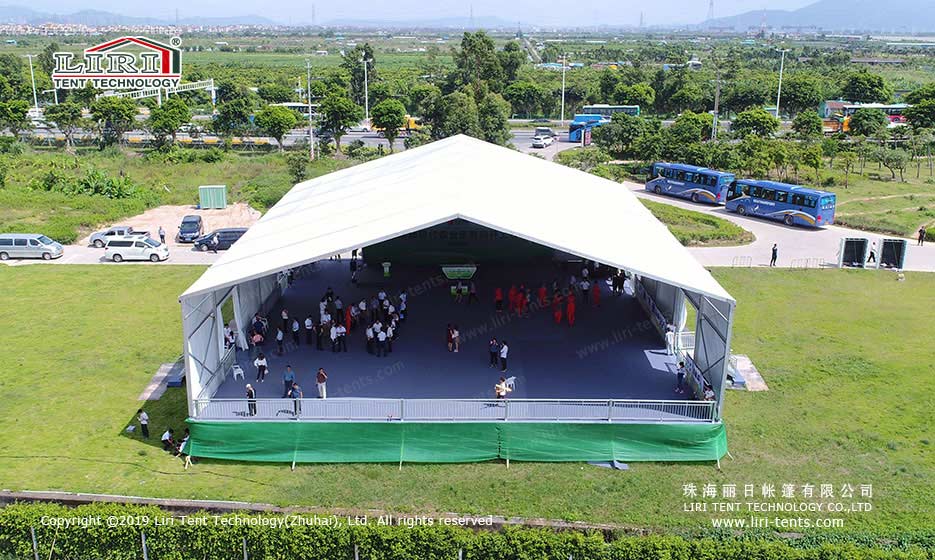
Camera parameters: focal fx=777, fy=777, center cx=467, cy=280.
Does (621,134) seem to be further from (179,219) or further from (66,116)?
(66,116)

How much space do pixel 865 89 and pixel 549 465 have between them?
7678cm

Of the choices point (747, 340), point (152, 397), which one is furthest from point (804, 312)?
point (152, 397)

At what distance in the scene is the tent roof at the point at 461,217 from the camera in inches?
663

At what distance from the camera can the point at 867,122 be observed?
194ft

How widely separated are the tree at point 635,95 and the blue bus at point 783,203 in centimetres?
3741

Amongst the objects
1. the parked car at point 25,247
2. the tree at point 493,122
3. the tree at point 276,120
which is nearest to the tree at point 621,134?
the tree at point 493,122

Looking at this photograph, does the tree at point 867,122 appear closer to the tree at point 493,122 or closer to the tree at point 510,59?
the tree at point 493,122

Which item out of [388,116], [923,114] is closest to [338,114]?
[388,116]

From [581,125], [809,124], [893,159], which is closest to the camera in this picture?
[893,159]

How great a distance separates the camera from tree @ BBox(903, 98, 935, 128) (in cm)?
6009

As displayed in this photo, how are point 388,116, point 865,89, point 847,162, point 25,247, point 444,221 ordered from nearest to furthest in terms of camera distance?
point 444,221 → point 25,247 → point 847,162 → point 388,116 → point 865,89

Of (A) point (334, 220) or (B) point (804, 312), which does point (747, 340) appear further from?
(A) point (334, 220)

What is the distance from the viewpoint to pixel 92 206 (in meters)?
39.1

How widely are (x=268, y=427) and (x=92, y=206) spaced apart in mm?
27636
